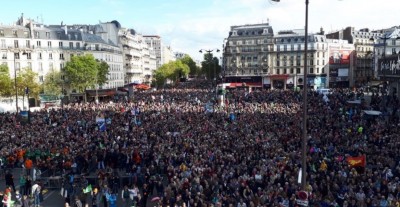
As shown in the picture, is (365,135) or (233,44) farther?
(233,44)

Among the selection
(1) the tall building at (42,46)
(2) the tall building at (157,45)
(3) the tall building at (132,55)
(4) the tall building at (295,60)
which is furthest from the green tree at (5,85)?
(2) the tall building at (157,45)

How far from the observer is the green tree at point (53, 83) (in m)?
64.7

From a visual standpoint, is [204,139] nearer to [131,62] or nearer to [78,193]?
[78,193]

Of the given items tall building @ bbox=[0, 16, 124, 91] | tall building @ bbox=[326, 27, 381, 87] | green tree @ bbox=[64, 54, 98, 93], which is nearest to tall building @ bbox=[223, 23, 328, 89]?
tall building @ bbox=[326, 27, 381, 87]

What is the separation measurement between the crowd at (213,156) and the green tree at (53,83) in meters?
29.3

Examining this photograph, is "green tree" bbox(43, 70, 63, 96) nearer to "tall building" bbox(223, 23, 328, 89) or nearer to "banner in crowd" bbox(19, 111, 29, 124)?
"banner in crowd" bbox(19, 111, 29, 124)

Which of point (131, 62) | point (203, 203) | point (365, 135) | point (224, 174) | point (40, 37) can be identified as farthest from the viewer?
point (131, 62)

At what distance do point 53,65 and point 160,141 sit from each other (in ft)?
168

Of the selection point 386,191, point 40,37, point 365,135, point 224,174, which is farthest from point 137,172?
point 40,37

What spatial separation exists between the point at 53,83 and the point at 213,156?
5212cm

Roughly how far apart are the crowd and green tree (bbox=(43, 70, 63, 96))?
96.2 feet

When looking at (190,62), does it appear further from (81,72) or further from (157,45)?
(81,72)

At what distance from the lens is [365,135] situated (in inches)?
998

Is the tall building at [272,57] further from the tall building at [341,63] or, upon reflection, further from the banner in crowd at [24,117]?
the banner in crowd at [24,117]
